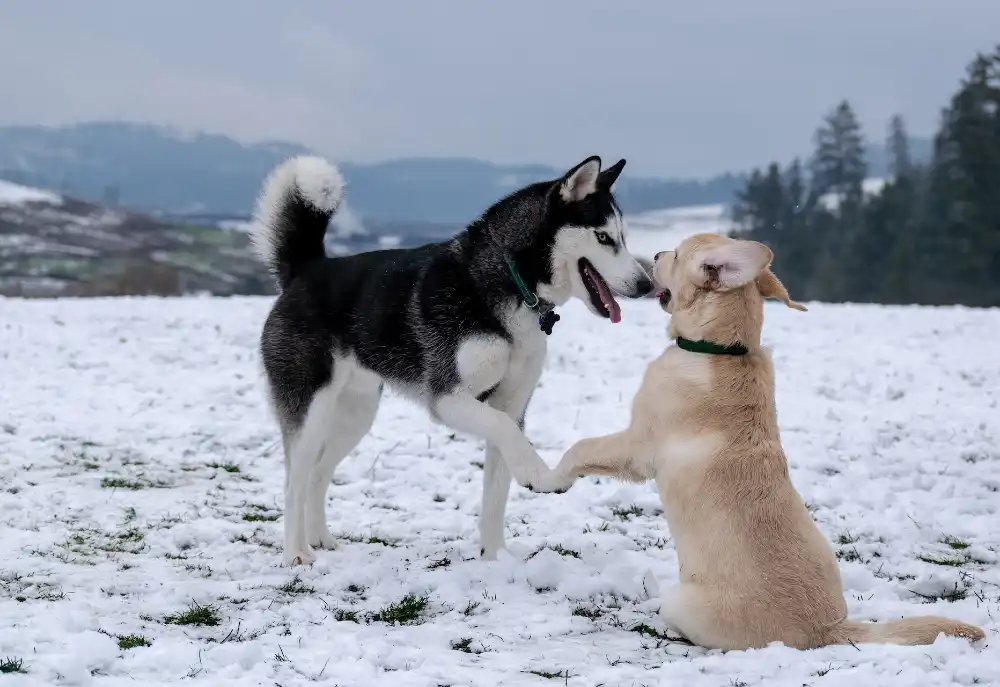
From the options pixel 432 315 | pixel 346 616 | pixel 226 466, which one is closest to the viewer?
pixel 346 616

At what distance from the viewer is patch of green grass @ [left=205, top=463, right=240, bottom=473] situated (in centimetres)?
821

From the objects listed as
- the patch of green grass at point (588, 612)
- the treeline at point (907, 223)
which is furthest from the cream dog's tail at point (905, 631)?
the treeline at point (907, 223)

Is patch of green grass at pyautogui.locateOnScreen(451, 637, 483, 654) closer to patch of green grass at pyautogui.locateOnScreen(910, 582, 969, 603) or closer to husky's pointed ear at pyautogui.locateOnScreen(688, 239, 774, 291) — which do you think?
husky's pointed ear at pyautogui.locateOnScreen(688, 239, 774, 291)

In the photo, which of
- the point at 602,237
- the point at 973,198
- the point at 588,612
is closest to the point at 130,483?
the point at 588,612

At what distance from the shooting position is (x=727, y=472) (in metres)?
4.30

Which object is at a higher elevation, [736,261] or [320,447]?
[736,261]

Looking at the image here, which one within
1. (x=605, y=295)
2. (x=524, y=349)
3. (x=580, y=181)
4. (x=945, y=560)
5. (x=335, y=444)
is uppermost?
(x=580, y=181)

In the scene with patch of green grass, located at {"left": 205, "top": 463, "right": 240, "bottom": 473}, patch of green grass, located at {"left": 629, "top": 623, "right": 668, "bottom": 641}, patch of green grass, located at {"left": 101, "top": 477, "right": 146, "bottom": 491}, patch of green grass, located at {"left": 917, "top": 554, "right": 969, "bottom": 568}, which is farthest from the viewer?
patch of green grass, located at {"left": 205, "top": 463, "right": 240, "bottom": 473}

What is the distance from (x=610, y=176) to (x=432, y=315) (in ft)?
4.24

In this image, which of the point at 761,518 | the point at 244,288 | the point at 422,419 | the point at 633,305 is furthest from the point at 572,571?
the point at 244,288

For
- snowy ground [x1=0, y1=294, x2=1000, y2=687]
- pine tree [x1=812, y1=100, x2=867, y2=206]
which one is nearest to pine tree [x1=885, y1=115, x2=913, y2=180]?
pine tree [x1=812, y1=100, x2=867, y2=206]

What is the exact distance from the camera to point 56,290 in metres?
22.4

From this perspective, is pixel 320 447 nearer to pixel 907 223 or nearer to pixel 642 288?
pixel 642 288

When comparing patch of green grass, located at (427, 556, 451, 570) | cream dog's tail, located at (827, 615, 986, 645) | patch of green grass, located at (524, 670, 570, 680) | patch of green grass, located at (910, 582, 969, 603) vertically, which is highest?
cream dog's tail, located at (827, 615, 986, 645)
